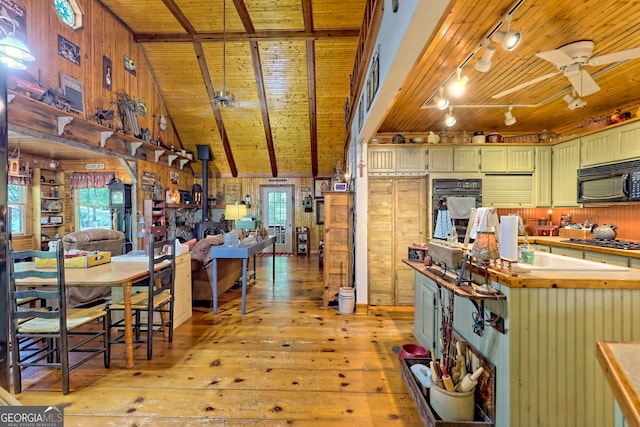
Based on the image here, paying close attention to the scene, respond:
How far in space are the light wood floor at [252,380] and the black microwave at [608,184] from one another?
279 centimetres

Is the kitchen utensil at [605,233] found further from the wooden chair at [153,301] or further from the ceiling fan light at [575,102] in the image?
the wooden chair at [153,301]

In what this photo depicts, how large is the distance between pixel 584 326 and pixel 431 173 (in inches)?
115

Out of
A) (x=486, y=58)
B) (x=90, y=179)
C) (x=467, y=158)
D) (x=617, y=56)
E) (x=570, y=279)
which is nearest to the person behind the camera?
(x=570, y=279)

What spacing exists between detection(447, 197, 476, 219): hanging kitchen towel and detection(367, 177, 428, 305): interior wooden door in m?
0.34

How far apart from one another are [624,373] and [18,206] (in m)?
8.07

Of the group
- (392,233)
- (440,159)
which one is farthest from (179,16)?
(392,233)

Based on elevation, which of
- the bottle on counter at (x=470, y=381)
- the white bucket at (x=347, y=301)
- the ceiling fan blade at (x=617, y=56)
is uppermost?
the ceiling fan blade at (x=617, y=56)

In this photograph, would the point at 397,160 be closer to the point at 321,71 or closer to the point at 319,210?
the point at 321,71

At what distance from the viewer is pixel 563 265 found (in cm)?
198

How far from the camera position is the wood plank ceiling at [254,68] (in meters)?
5.18

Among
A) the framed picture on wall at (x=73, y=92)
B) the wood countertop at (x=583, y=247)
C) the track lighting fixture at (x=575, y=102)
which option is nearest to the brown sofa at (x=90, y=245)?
the framed picture on wall at (x=73, y=92)

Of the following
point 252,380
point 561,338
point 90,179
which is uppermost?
point 90,179

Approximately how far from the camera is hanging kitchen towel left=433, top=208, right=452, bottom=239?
3605mm

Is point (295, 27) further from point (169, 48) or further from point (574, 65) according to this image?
point (574, 65)
